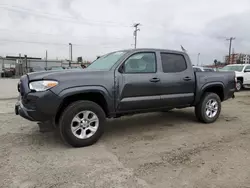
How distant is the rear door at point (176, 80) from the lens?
5234 mm

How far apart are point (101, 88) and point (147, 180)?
1.86 m

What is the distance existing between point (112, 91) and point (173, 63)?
1.80 metres

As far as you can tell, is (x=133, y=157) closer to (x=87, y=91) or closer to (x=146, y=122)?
(x=87, y=91)

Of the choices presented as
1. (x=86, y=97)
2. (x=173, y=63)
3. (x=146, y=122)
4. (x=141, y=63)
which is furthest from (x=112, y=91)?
(x=146, y=122)

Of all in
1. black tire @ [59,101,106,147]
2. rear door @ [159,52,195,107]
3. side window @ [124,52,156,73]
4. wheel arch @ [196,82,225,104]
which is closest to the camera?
black tire @ [59,101,106,147]

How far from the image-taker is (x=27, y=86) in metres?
4.09

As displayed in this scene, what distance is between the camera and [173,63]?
554 centimetres

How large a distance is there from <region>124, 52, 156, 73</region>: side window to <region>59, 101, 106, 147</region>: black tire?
3.25 ft

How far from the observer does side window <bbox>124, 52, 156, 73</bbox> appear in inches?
190

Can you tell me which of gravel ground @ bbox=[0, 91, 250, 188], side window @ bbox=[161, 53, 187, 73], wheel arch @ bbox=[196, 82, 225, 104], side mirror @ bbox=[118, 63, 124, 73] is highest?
side window @ bbox=[161, 53, 187, 73]

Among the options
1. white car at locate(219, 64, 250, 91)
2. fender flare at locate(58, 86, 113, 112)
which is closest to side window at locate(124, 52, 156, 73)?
fender flare at locate(58, 86, 113, 112)

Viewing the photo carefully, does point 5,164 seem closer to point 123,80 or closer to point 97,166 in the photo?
point 97,166

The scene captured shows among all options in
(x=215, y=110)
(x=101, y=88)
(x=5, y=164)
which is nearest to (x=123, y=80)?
(x=101, y=88)

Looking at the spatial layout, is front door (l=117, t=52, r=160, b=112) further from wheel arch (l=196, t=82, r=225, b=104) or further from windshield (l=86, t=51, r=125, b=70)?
wheel arch (l=196, t=82, r=225, b=104)
